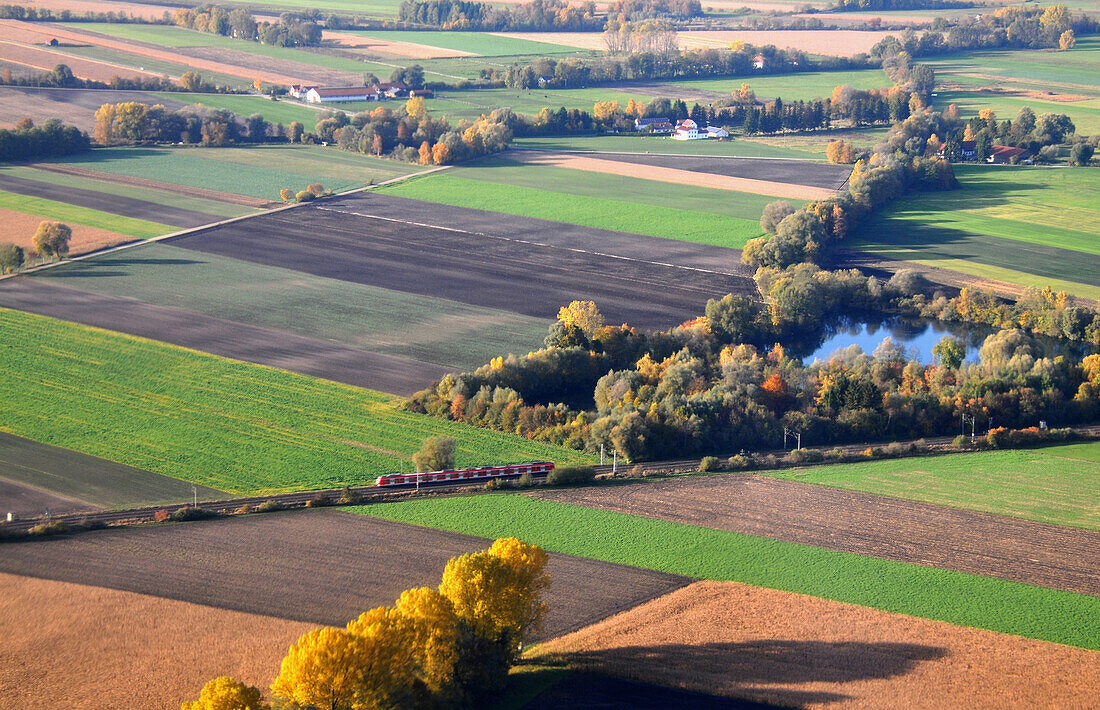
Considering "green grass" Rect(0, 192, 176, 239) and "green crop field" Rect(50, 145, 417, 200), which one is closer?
"green grass" Rect(0, 192, 176, 239)

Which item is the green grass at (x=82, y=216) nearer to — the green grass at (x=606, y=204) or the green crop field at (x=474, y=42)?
the green grass at (x=606, y=204)

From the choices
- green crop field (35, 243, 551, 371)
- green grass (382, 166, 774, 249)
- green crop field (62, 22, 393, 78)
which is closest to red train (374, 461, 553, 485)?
green crop field (35, 243, 551, 371)

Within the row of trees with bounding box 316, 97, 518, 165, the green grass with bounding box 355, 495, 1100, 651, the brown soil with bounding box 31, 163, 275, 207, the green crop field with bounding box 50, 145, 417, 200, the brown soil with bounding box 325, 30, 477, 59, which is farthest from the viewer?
the brown soil with bounding box 325, 30, 477, 59

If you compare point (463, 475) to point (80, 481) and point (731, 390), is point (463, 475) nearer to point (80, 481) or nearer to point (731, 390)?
point (731, 390)

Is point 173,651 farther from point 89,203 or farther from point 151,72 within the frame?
point 151,72

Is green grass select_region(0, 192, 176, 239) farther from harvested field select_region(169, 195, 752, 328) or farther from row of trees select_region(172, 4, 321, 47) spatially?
row of trees select_region(172, 4, 321, 47)

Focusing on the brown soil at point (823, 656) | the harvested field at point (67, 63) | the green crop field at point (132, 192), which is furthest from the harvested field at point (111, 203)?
the brown soil at point (823, 656)
